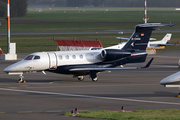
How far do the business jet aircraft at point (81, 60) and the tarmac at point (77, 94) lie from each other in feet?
3.52

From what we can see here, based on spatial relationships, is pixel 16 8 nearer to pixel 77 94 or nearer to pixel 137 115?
pixel 77 94

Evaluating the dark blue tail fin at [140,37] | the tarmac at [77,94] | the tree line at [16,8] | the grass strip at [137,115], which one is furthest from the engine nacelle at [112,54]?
the tree line at [16,8]

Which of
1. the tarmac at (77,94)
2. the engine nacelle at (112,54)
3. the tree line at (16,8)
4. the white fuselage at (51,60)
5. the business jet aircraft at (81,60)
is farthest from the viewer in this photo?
the tree line at (16,8)

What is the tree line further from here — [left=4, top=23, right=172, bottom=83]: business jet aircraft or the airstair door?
the airstair door

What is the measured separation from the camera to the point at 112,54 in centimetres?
3603

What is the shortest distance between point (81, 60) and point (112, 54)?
2836 mm

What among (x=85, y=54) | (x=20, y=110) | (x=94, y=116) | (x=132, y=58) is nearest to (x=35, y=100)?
(x=20, y=110)

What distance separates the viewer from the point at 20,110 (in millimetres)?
21969

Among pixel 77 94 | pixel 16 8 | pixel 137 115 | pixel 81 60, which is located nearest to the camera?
pixel 137 115

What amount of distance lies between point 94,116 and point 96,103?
482 cm

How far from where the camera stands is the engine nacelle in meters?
35.9

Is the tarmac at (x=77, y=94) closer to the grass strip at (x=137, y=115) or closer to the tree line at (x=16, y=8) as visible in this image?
the grass strip at (x=137, y=115)

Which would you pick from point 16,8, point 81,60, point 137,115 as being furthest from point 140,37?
point 16,8

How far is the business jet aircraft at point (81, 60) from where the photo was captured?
113 ft
